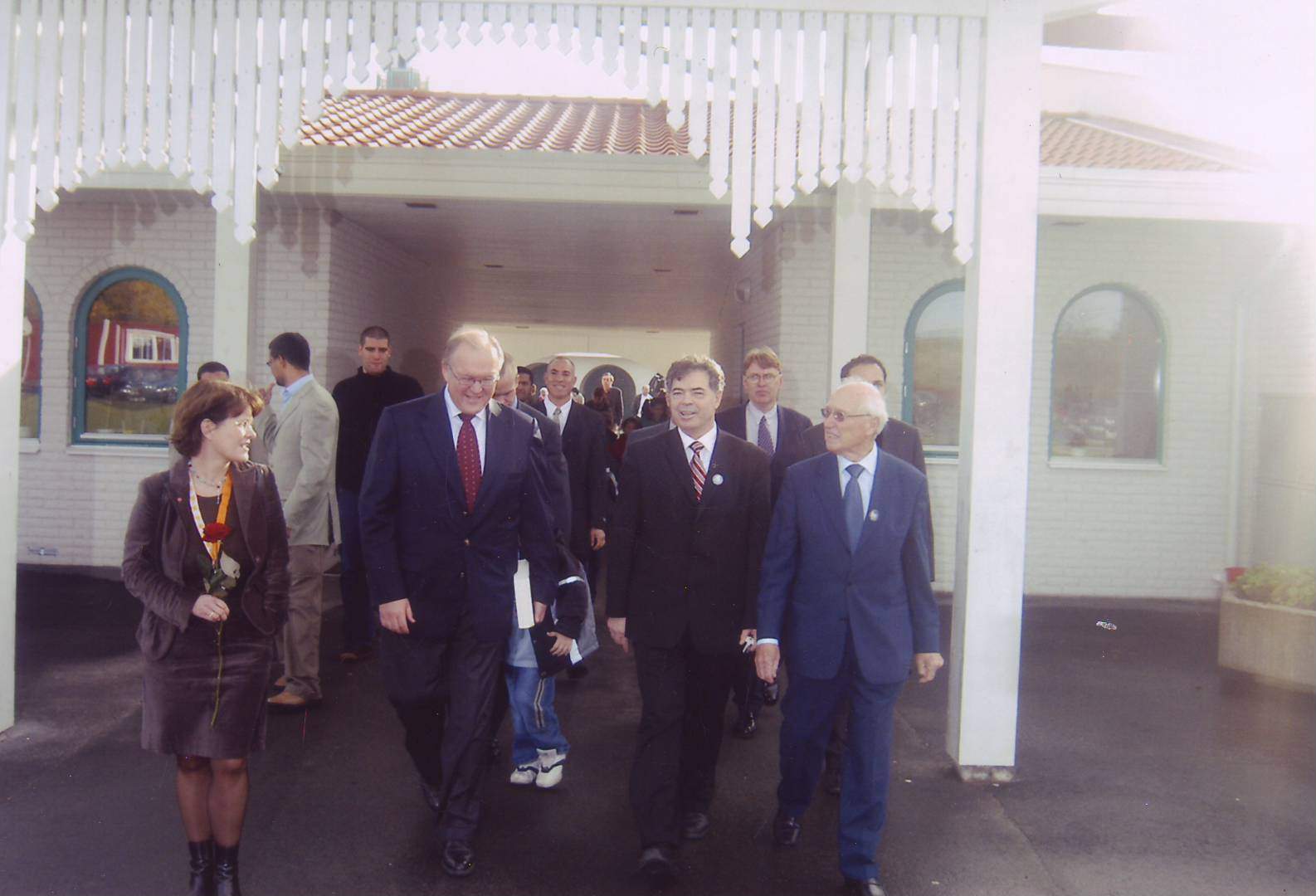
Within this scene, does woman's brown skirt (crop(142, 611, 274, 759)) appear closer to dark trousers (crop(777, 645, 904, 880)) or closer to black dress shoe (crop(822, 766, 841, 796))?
dark trousers (crop(777, 645, 904, 880))

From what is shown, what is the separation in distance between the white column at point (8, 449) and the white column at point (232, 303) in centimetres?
267

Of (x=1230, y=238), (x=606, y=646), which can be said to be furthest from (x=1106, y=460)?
(x=606, y=646)

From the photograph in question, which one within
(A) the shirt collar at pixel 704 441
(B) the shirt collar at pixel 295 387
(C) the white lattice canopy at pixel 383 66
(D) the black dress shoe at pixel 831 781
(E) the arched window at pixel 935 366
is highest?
(C) the white lattice canopy at pixel 383 66

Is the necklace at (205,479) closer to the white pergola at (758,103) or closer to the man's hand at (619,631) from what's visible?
the man's hand at (619,631)

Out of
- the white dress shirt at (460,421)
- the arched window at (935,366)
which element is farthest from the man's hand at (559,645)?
the arched window at (935,366)

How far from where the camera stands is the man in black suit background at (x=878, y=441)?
5.07 m

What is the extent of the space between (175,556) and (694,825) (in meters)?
2.24

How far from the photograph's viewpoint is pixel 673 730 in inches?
160

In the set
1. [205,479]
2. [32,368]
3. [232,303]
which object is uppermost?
[232,303]

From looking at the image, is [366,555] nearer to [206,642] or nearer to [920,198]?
[206,642]

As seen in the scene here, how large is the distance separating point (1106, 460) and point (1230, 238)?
90.8 inches

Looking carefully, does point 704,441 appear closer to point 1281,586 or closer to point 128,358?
point 1281,586

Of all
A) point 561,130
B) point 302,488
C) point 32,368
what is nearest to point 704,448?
point 302,488

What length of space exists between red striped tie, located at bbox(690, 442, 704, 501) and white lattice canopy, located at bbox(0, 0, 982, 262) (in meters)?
1.31
